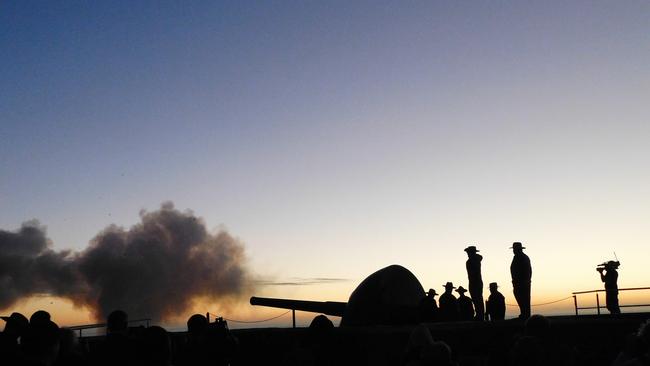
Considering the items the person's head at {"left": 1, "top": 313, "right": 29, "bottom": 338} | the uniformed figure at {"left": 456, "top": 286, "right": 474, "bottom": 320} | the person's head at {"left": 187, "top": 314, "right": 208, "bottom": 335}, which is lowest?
the uniformed figure at {"left": 456, "top": 286, "right": 474, "bottom": 320}

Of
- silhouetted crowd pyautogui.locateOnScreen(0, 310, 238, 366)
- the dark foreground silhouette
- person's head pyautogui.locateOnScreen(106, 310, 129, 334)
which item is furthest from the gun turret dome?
silhouetted crowd pyautogui.locateOnScreen(0, 310, 238, 366)

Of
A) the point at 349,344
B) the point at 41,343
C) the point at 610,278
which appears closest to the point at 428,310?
the point at 610,278

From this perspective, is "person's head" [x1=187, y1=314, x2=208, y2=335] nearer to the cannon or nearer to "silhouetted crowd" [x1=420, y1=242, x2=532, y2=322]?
"silhouetted crowd" [x1=420, y1=242, x2=532, y2=322]

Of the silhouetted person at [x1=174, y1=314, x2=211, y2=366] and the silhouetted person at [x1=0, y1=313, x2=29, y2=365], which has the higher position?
the silhouetted person at [x1=0, y1=313, x2=29, y2=365]

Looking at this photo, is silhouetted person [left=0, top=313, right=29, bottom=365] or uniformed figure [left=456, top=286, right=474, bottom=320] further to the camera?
uniformed figure [left=456, top=286, right=474, bottom=320]

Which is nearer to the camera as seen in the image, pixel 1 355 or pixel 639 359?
pixel 1 355

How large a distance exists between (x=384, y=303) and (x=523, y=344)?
422 inches

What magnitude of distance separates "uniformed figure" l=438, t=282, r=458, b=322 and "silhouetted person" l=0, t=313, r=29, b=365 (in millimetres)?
10359

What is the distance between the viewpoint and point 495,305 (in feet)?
53.1

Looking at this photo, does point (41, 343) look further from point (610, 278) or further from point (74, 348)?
point (610, 278)

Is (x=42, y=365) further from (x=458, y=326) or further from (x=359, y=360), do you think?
(x=458, y=326)

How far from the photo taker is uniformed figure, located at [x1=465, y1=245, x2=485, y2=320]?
50.3 feet

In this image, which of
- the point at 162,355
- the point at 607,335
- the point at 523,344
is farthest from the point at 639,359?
the point at 607,335

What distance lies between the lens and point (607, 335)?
10688 millimetres
